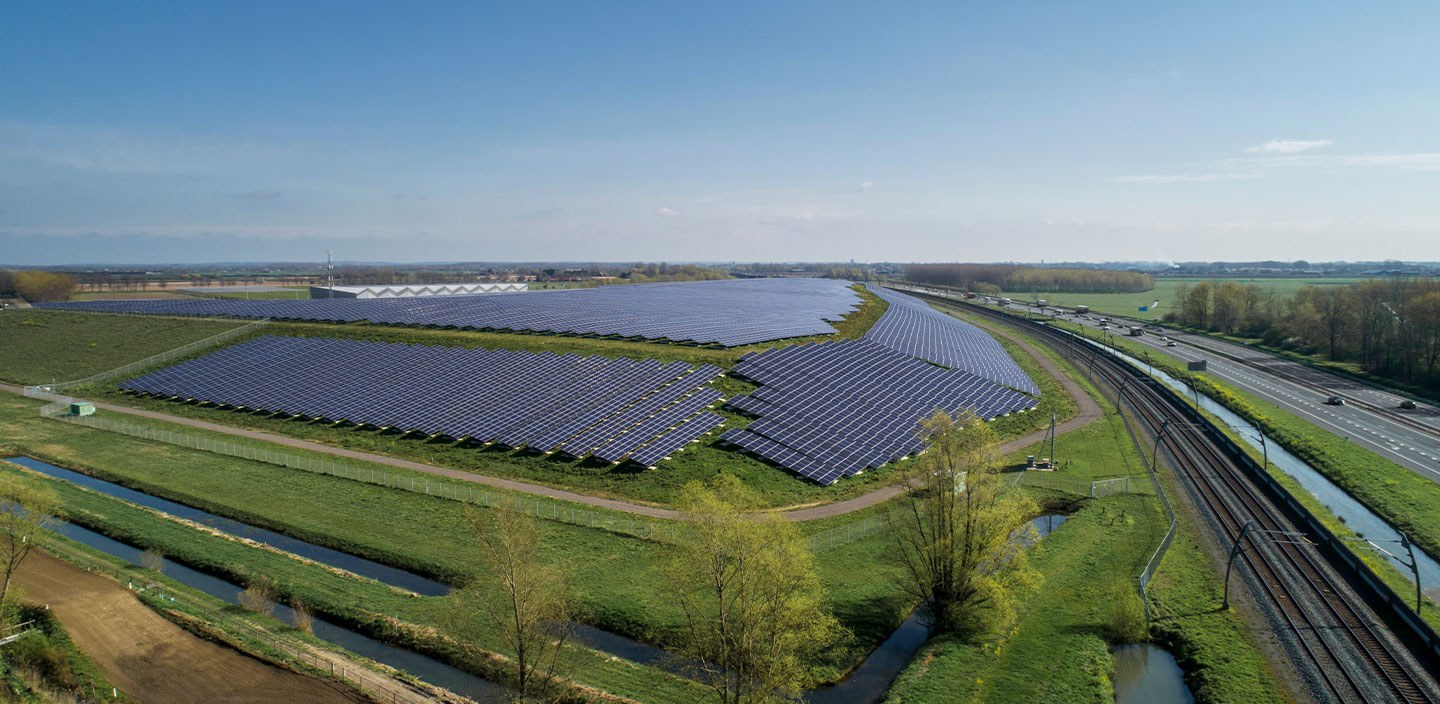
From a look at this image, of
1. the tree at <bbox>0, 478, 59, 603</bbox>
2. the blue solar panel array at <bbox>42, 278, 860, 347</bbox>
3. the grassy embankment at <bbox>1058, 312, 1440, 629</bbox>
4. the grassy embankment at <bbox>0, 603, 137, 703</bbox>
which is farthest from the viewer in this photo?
the blue solar panel array at <bbox>42, 278, 860, 347</bbox>

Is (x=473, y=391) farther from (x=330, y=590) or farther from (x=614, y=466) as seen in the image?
(x=330, y=590)

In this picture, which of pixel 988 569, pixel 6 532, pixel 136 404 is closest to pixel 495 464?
pixel 6 532

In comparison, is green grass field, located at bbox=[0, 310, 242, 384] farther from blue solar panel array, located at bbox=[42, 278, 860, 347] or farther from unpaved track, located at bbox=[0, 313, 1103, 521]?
unpaved track, located at bbox=[0, 313, 1103, 521]

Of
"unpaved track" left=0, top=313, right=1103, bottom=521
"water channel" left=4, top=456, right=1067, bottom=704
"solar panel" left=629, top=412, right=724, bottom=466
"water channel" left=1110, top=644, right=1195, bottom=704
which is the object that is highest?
"solar panel" left=629, top=412, right=724, bottom=466

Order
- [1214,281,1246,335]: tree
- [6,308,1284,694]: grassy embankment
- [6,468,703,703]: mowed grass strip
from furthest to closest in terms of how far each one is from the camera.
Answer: [1214,281,1246,335]: tree < [6,308,1284,694]: grassy embankment < [6,468,703,703]: mowed grass strip

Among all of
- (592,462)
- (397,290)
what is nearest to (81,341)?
(397,290)

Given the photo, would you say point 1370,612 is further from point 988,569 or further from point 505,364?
point 505,364

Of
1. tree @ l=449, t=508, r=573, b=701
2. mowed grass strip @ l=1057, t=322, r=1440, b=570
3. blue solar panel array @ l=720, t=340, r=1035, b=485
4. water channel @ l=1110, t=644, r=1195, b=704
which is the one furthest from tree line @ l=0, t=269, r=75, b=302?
mowed grass strip @ l=1057, t=322, r=1440, b=570
